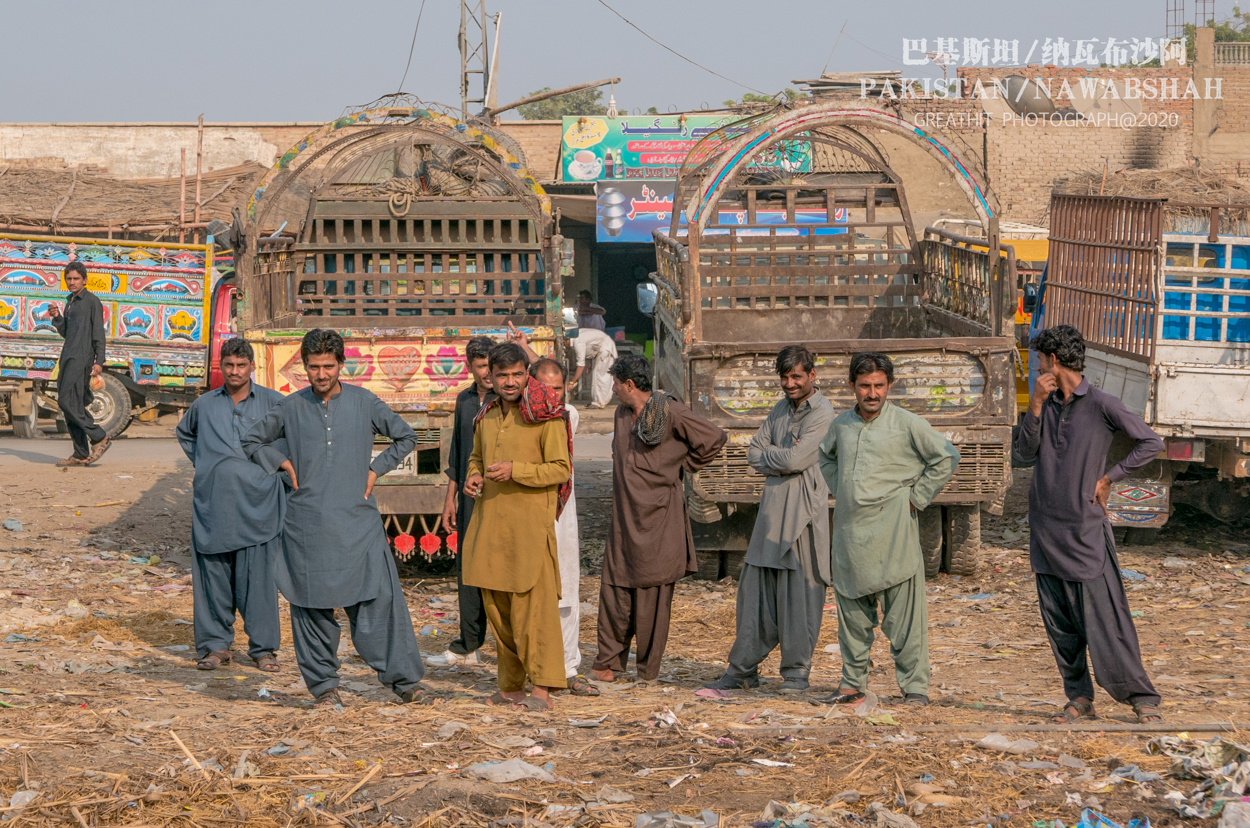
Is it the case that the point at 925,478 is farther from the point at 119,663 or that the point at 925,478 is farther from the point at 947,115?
the point at 947,115

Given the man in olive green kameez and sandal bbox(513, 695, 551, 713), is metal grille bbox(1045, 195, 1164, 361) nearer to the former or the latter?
the man in olive green kameez

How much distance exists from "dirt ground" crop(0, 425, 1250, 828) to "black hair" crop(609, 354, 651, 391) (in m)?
1.33

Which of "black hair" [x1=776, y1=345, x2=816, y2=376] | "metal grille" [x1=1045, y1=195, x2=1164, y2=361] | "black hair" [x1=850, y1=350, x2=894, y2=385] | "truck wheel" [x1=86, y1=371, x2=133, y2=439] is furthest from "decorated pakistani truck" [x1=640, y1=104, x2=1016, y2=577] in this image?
"truck wheel" [x1=86, y1=371, x2=133, y2=439]

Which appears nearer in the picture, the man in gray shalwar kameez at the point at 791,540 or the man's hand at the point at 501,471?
the man's hand at the point at 501,471

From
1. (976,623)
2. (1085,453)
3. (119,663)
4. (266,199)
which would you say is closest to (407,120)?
(266,199)

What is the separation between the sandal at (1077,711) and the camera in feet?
16.0

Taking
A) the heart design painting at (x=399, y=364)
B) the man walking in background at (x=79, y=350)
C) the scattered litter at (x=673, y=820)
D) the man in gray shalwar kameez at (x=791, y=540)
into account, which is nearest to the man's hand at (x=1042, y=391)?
the man in gray shalwar kameez at (x=791, y=540)

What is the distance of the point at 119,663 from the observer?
6.09 m

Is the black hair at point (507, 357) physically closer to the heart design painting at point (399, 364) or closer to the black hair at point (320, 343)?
the black hair at point (320, 343)

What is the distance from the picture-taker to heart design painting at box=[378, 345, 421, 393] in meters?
7.52

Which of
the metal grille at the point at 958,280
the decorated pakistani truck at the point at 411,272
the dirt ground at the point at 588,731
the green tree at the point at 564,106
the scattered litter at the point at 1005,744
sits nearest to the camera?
the dirt ground at the point at 588,731

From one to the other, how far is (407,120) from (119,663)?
4271 mm

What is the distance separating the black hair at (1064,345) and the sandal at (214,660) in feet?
12.9

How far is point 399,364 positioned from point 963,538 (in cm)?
349
